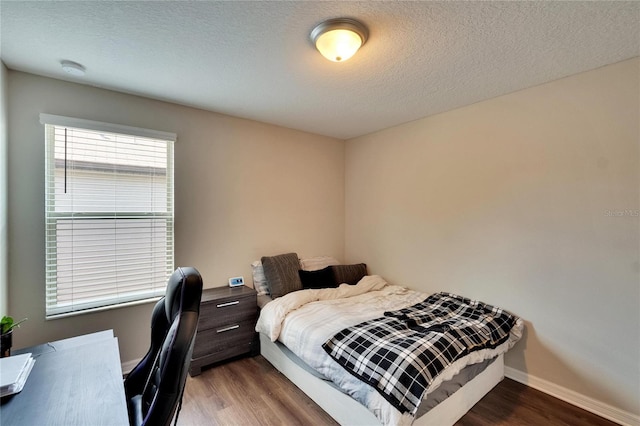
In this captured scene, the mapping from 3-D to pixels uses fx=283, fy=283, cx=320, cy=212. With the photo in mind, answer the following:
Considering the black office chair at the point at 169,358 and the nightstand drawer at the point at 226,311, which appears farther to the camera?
the nightstand drawer at the point at 226,311

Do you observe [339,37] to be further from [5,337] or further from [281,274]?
[5,337]

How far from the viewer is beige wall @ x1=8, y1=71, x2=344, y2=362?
85.0 inches

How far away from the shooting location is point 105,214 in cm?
246

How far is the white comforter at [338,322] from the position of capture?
1690 mm

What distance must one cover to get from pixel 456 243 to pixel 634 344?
1353 mm

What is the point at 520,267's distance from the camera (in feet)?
8.07

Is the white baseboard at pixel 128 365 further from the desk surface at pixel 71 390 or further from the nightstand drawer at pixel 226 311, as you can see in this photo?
the desk surface at pixel 71 390

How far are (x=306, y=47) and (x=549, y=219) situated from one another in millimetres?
2313

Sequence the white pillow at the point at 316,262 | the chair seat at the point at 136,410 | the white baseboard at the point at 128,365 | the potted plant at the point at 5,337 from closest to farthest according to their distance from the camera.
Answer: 1. the chair seat at the point at 136,410
2. the potted plant at the point at 5,337
3. the white baseboard at the point at 128,365
4. the white pillow at the point at 316,262

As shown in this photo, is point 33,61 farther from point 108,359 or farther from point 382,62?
point 382,62

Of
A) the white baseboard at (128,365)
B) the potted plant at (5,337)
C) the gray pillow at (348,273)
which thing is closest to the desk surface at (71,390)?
the potted plant at (5,337)

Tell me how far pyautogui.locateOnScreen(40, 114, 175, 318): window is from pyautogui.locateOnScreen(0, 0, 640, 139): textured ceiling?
47cm

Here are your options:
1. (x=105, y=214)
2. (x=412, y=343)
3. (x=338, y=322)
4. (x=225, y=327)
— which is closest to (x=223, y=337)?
(x=225, y=327)

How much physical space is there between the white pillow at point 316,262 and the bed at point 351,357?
1.46 feet
